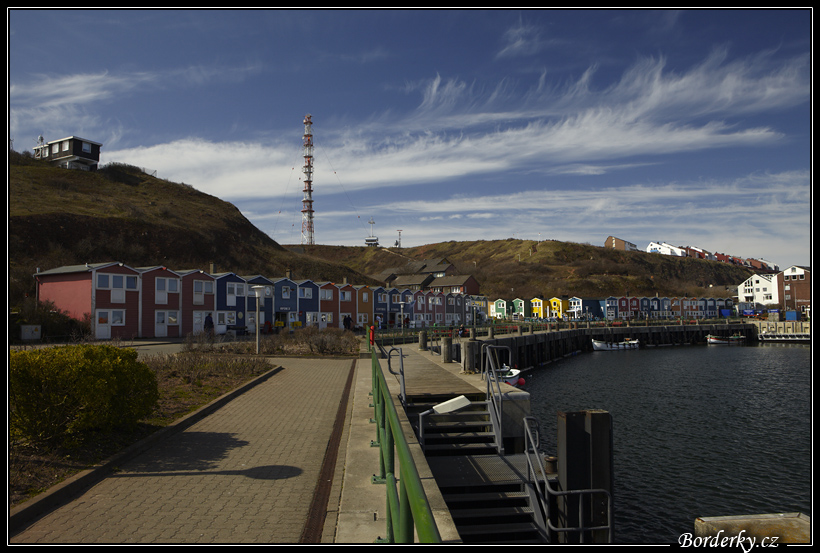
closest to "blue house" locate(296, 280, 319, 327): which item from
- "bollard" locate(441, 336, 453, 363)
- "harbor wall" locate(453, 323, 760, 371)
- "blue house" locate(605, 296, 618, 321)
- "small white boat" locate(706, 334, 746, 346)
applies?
"harbor wall" locate(453, 323, 760, 371)

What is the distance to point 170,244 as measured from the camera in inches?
2783

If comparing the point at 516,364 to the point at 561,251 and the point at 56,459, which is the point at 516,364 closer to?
the point at 56,459

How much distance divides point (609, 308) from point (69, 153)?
325 feet

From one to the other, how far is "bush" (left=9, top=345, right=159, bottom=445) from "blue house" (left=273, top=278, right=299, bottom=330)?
3934 cm

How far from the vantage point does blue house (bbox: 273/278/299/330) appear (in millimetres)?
47281

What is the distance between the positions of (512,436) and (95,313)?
33.0 metres

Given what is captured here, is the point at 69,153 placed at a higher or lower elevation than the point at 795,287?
higher

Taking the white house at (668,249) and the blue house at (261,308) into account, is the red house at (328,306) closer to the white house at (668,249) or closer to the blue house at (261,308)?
the blue house at (261,308)

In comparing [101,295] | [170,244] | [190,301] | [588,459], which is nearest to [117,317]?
[101,295]

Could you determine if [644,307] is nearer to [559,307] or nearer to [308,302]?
[559,307]

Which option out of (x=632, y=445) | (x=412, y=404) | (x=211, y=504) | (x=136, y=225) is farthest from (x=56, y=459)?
(x=136, y=225)

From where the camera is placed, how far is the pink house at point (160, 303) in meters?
37.0

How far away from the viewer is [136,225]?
68.4 metres

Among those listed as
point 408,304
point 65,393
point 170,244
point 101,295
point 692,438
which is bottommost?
point 692,438
